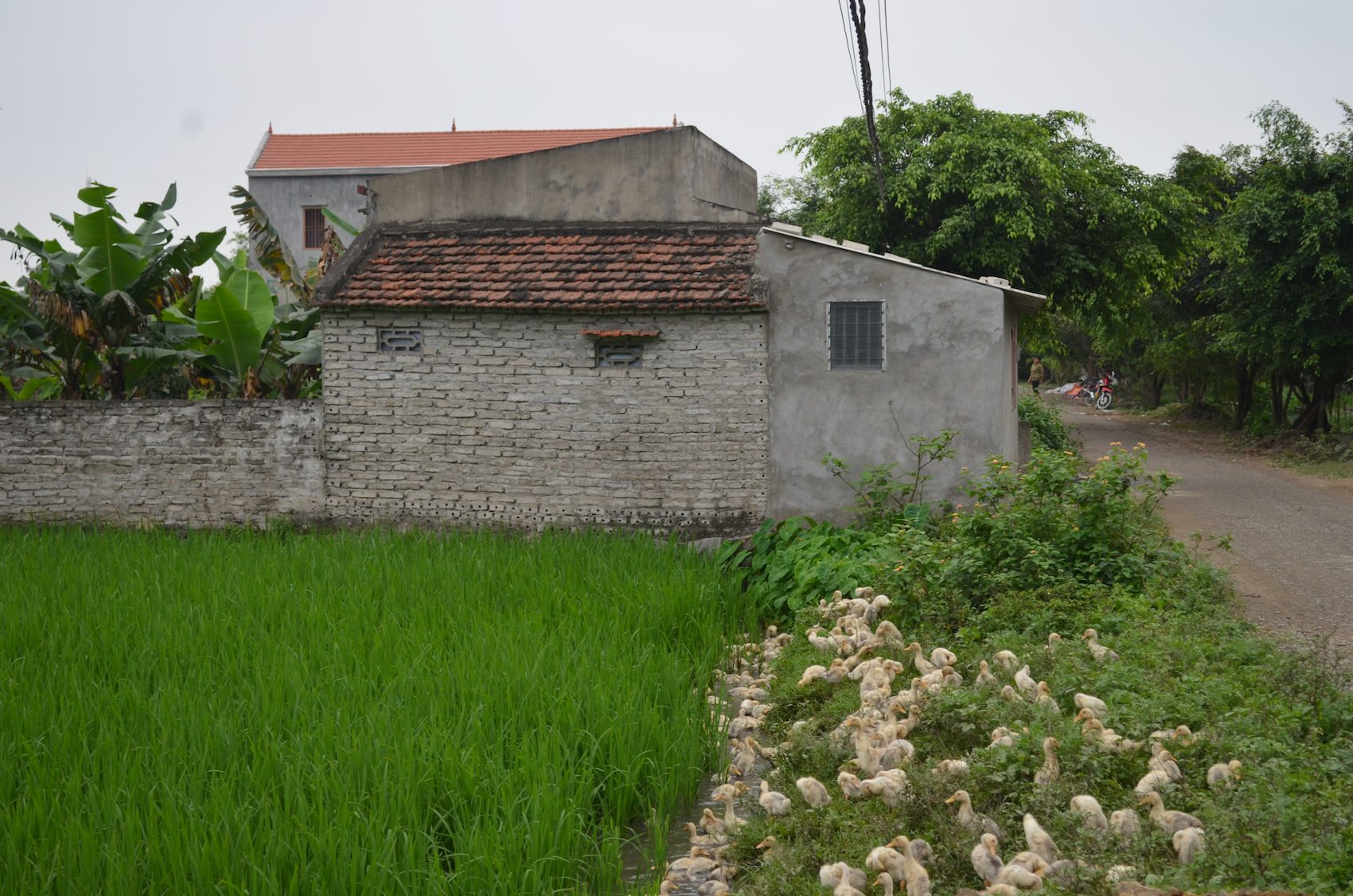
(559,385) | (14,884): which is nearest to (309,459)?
(559,385)

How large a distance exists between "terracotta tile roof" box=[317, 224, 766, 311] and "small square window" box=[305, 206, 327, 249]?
56.1 feet

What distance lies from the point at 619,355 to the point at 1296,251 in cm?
1261

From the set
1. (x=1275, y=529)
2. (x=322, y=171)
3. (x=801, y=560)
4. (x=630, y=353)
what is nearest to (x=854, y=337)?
(x=630, y=353)

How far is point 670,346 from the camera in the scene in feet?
34.2

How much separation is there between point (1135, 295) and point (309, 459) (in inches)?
619

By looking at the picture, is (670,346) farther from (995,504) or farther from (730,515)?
(995,504)

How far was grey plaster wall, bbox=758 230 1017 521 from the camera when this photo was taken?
32.6ft

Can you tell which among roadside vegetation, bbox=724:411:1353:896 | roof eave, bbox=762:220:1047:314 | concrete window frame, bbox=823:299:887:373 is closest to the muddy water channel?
roadside vegetation, bbox=724:411:1353:896

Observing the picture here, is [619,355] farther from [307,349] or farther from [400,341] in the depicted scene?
[307,349]

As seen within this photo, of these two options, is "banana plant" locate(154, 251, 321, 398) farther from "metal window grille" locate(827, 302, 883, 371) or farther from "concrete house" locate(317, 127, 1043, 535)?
"metal window grille" locate(827, 302, 883, 371)

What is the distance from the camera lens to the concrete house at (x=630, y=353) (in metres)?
10.1

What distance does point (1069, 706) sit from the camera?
5391 millimetres

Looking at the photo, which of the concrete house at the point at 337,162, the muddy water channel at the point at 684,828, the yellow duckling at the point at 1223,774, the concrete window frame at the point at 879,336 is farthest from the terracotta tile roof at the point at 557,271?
the concrete house at the point at 337,162

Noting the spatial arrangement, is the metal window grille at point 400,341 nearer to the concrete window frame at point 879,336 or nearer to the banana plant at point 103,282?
the banana plant at point 103,282
